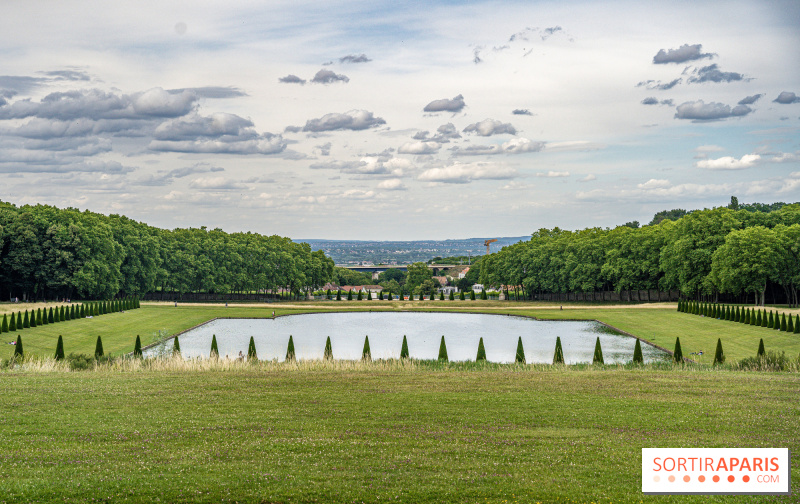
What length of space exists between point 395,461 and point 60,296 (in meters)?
71.8

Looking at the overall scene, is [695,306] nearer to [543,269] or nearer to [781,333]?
[781,333]

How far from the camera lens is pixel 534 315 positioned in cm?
6825

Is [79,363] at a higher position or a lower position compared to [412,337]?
higher

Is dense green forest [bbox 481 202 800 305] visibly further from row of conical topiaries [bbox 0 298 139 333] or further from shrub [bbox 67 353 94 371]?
shrub [bbox 67 353 94 371]

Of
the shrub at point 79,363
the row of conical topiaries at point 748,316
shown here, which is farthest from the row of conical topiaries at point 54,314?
the row of conical topiaries at point 748,316

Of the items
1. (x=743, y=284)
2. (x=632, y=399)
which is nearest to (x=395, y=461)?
(x=632, y=399)

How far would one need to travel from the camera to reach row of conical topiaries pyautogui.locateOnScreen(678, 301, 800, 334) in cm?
4332

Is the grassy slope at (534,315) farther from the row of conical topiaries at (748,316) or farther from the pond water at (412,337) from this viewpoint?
the pond water at (412,337)

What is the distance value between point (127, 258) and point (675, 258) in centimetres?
6249

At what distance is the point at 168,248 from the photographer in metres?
93.0

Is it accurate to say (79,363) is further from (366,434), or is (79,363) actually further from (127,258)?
(127,258)

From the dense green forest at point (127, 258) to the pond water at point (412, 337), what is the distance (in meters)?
17.4

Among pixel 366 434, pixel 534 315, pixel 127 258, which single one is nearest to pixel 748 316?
pixel 534 315

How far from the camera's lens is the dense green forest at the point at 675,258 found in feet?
207
